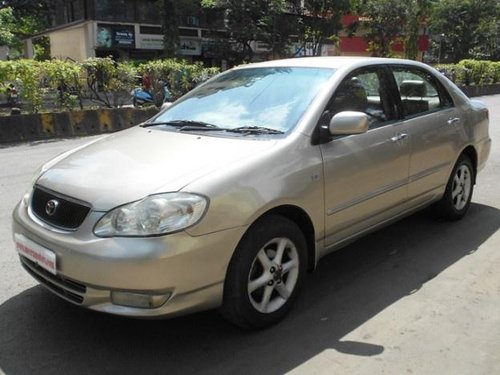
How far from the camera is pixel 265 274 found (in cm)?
324

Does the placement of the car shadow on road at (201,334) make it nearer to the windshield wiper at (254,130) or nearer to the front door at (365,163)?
the front door at (365,163)

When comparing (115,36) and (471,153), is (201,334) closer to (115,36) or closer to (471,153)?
(471,153)

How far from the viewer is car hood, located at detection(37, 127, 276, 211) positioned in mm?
2891

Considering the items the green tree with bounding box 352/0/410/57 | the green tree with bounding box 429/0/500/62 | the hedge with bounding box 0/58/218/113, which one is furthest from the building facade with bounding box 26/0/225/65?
the green tree with bounding box 429/0/500/62

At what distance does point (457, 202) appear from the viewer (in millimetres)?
5301

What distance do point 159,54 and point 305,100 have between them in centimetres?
3314

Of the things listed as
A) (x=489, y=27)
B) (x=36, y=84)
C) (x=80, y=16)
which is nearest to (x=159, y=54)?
(x=80, y=16)

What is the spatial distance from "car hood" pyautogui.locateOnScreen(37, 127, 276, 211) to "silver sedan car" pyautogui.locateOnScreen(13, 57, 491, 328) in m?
0.01

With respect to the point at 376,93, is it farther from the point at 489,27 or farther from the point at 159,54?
the point at 489,27

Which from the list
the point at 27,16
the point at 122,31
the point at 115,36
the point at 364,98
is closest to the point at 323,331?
the point at 364,98

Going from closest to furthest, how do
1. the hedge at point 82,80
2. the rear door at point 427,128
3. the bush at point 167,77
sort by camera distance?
the rear door at point 427,128 → the hedge at point 82,80 → the bush at point 167,77

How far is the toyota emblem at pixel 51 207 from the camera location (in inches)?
120

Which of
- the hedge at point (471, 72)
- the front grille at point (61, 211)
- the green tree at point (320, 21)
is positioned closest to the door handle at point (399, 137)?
the front grille at point (61, 211)

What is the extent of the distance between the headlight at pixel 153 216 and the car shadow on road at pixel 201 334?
76 centimetres
